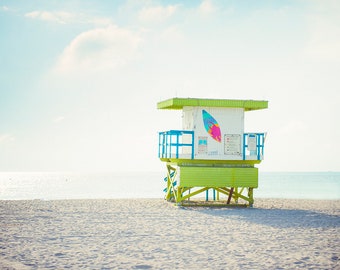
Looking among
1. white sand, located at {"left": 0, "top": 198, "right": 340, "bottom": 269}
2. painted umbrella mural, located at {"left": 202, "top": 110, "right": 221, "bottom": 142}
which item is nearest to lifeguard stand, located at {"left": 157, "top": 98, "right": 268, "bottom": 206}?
painted umbrella mural, located at {"left": 202, "top": 110, "right": 221, "bottom": 142}

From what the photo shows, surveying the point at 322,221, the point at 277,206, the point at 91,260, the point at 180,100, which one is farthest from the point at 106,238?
the point at 277,206

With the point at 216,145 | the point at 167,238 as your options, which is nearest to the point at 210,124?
the point at 216,145

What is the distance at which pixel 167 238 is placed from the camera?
13.2m

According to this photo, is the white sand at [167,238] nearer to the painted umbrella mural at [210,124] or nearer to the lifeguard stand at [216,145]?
the lifeguard stand at [216,145]

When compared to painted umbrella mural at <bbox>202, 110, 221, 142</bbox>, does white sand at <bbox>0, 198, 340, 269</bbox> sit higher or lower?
lower

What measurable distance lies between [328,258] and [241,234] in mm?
3650

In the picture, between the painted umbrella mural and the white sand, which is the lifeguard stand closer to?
the painted umbrella mural

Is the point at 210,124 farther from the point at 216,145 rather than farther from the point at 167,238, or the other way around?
the point at 167,238

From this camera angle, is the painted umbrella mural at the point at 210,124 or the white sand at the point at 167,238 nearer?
the white sand at the point at 167,238

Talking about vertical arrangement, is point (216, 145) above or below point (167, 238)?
above

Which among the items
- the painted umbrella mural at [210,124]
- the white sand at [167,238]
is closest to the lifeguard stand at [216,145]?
the painted umbrella mural at [210,124]

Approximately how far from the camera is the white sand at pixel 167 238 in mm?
10211

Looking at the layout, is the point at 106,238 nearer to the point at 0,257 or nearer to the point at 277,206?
the point at 0,257

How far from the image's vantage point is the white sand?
1021cm
